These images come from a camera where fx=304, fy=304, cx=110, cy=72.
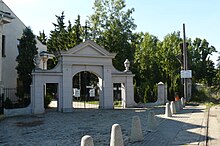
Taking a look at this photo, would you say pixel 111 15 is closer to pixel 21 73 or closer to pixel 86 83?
pixel 86 83

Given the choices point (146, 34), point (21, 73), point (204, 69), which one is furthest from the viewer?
point (204, 69)

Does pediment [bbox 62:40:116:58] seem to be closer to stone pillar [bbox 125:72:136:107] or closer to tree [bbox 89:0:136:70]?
stone pillar [bbox 125:72:136:107]

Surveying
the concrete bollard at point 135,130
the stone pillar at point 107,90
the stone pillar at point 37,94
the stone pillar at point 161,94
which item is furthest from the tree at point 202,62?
the concrete bollard at point 135,130

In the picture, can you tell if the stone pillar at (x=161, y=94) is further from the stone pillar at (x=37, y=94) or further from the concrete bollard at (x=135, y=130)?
the concrete bollard at (x=135, y=130)

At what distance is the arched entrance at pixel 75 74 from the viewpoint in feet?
75.5

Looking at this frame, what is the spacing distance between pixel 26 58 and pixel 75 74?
460cm

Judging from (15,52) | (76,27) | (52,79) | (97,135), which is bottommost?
(97,135)

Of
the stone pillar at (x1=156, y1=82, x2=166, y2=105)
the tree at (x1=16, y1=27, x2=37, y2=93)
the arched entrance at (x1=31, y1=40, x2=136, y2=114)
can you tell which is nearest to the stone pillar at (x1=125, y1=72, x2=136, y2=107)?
the arched entrance at (x1=31, y1=40, x2=136, y2=114)

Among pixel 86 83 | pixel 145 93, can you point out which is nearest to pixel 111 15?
pixel 86 83

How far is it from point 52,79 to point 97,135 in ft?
42.0

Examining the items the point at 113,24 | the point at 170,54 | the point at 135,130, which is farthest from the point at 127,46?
the point at 135,130

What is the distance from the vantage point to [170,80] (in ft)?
120

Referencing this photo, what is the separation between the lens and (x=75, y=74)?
2544 centimetres

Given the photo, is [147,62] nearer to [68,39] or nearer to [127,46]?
[127,46]
